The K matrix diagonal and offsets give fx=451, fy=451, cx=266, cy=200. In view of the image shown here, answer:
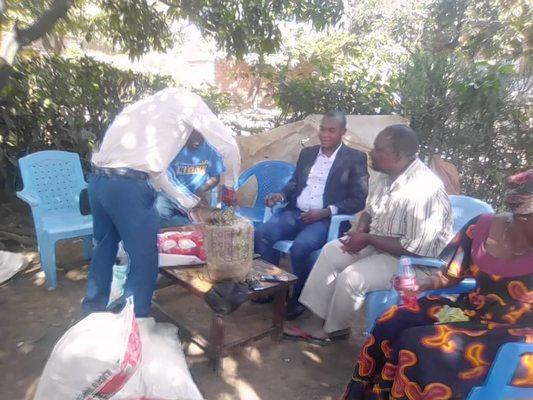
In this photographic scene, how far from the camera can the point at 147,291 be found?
278 centimetres

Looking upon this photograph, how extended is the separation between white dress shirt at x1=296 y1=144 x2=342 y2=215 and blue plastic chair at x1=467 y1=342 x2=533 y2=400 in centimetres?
215

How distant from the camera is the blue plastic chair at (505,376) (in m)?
1.70

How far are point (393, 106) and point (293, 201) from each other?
6.47 ft

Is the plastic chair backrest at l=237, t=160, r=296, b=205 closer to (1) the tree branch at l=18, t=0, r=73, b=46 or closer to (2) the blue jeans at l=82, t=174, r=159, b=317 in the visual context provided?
(2) the blue jeans at l=82, t=174, r=159, b=317

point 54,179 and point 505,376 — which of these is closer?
point 505,376

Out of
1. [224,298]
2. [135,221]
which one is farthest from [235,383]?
[135,221]

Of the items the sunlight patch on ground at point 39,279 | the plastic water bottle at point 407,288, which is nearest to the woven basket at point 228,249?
the plastic water bottle at point 407,288

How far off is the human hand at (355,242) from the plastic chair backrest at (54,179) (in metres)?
2.59

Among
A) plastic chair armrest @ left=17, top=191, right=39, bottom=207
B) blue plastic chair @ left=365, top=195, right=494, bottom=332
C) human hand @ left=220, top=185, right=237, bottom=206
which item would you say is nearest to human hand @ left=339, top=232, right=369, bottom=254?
blue plastic chair @ left=365, top=195, right=494, bottom=332

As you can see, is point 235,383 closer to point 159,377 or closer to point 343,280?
point 159,377

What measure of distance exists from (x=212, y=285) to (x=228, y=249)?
0.25 meters

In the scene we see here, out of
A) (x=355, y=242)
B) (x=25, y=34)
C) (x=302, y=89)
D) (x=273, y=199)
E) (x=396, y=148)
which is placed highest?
(x=25, y=34)

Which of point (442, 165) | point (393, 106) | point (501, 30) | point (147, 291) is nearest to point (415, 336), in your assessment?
point (147, 291)

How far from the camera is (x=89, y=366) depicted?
6.43 feet
